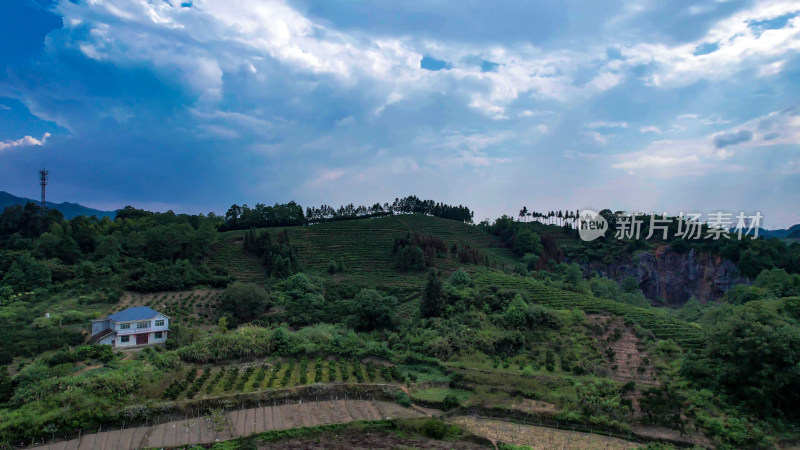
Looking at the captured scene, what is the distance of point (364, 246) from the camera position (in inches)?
2153

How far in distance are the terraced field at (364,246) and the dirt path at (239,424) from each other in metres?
22.4

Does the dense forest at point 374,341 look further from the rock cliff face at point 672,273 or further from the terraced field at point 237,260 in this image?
the rock cliff face at point 672,273

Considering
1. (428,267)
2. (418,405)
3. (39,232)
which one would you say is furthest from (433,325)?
(39,232)

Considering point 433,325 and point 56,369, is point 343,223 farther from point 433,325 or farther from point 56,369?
point 56,369

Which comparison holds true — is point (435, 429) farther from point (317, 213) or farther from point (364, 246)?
point (317, 213)

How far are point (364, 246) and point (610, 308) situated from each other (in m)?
31.8

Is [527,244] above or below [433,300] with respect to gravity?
above

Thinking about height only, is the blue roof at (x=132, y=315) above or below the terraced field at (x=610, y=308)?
below

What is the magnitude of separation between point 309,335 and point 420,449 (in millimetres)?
12461

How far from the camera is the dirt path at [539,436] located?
15.9 meters

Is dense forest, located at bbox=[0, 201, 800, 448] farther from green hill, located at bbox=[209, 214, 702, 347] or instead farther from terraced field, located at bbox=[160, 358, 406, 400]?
green hill, located at bbox=[209, 214, 702, 347]

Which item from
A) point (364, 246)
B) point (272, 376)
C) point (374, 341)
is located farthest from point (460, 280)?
point (364, 246)

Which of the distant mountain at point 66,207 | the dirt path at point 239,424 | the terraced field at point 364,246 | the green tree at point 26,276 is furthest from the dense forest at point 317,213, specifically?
the distant mountain at point 66,207

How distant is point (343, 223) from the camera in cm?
6688
